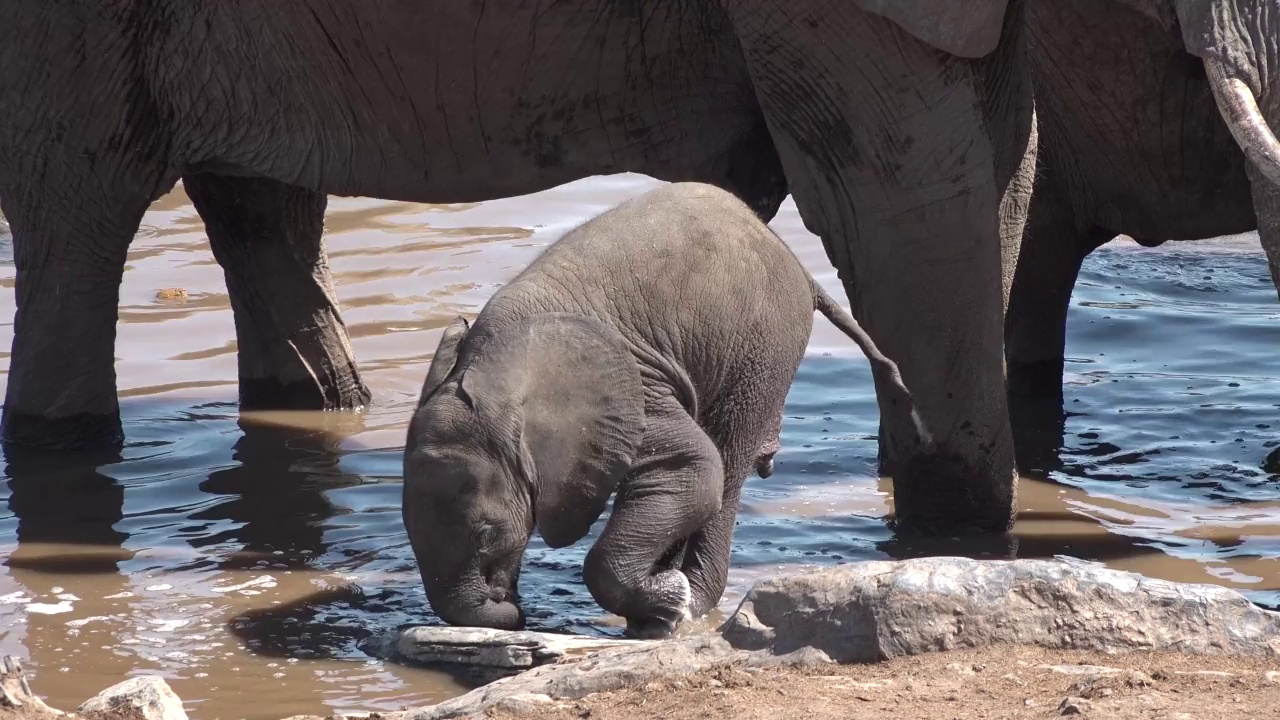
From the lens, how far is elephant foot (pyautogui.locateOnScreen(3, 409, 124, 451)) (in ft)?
23.2

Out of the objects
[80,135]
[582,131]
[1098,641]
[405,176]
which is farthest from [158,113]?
[1098,641]

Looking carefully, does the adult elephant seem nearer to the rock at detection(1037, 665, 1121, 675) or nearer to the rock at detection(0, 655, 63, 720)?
the rock at detection(1037, 665, 1121, 675)

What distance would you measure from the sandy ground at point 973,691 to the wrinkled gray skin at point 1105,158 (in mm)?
2951

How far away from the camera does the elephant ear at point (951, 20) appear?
5363 mm

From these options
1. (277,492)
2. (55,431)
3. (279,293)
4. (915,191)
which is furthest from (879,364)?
(55,431)

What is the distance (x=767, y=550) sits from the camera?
5.91 metres

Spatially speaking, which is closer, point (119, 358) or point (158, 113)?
point (158, 113)

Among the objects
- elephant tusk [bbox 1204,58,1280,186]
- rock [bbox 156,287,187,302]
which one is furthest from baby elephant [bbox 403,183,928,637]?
rock [bbox 156,287,187,302]

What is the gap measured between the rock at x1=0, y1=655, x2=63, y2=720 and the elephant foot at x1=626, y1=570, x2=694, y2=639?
1523 millimetres

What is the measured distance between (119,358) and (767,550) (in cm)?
377

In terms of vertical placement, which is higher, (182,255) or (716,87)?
(716,87)

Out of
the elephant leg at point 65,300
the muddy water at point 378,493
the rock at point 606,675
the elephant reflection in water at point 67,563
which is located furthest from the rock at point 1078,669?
the elephant leg at point 65,300

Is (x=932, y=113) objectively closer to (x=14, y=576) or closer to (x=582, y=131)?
(x=582, y=131)

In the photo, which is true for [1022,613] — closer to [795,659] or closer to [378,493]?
[795,659]
